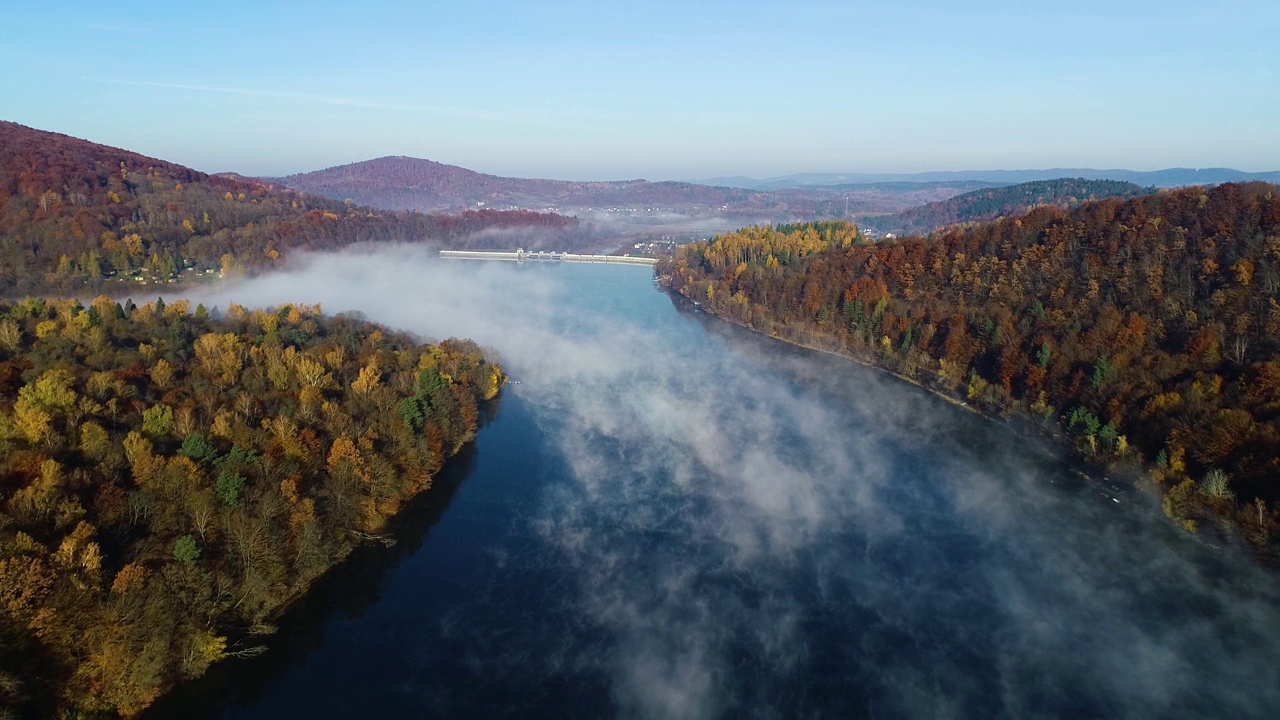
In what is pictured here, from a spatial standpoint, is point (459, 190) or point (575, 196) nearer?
point (459, 190)

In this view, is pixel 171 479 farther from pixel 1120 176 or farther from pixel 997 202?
pixel 1120 176

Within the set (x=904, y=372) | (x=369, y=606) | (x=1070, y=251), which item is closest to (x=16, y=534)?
(x=369, y=606)

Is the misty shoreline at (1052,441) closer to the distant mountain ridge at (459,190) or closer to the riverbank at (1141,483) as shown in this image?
the riverbank at (1141,483)

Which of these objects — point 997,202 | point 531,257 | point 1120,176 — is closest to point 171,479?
point 531,257

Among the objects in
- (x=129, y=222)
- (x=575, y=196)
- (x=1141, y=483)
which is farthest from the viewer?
(x=575, y=196)

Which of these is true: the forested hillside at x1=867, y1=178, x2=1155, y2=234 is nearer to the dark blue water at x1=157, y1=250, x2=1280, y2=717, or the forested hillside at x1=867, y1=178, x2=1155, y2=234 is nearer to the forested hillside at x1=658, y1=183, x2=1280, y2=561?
the forested hillside at x1=658, y1=183, x2=1280, y2=561

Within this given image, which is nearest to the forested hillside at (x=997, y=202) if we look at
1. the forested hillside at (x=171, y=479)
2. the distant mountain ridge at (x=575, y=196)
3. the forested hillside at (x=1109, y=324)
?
the distant mountain ridge at (x=575, y=196)

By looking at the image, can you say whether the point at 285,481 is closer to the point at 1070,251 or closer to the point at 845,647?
the point at 845,647
